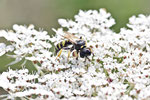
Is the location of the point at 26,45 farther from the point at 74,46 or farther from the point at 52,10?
the point at 52,10

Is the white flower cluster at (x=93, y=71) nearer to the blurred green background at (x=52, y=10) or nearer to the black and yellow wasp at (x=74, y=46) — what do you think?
the black and yellow wasp at (x=74, y=46)

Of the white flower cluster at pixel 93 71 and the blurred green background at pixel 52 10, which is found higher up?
the blurred green background at pixel 52 10

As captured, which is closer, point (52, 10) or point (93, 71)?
point (93, 71)

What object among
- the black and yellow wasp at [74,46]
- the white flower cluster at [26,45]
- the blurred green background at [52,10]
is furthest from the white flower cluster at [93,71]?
the blurred green background at [52,10]

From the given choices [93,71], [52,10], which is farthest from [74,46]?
[52,10]

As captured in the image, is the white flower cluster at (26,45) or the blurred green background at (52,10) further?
the blurred green background at (52,10)

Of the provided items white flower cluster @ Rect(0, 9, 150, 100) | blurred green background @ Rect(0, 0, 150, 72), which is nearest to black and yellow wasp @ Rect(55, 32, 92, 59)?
white flower cluster @ Rect(0, 9, 150, 100)

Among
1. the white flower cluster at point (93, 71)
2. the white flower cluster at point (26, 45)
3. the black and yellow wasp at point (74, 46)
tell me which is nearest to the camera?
the white flower cluster at point (93, 71)
